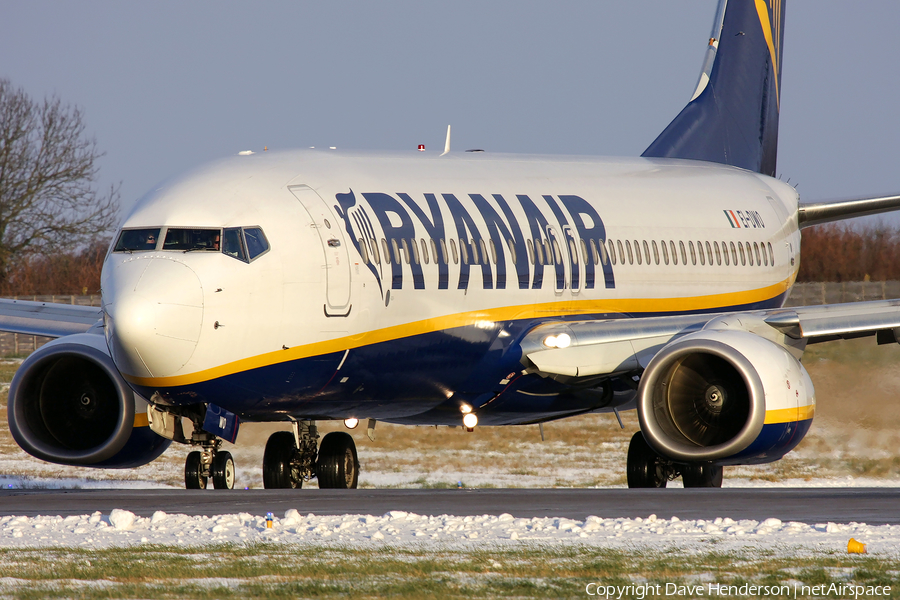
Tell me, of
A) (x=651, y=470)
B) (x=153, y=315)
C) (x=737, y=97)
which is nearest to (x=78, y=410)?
(x=153, y=315)

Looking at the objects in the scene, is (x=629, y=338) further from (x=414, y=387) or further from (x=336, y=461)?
(x=336, y=461)

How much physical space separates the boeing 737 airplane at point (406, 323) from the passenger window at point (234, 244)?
0.02 m

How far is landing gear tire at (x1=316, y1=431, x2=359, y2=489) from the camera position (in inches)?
773

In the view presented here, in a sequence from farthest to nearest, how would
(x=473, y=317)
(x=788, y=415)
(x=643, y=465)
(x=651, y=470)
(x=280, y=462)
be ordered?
(x=651, y=470)
(x=643, y=465)
(x=280, y=462)
(x=473, y=317)
(x=788, y=415)

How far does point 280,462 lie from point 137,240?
17.4ft

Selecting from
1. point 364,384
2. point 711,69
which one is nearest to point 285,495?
point 364,384

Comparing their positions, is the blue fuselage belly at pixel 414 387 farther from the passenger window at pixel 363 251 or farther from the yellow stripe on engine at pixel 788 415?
the yellow stripe on engine at pixel 788 415

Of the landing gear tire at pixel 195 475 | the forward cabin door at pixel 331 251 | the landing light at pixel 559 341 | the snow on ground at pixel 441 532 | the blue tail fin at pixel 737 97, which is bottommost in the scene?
the landing gear tire at pixel 195 475

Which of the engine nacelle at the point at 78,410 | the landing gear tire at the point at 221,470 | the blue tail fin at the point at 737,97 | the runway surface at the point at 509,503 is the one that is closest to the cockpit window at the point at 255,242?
the runway surface at the point at 509,503

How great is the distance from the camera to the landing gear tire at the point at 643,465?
2116cm

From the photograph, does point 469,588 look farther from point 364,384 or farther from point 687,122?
point 687,122

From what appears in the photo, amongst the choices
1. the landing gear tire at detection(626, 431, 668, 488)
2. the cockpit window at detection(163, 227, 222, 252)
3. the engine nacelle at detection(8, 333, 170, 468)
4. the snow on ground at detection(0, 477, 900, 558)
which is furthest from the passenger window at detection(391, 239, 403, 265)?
the landing gear tire at detection(626, 431, 668, 488)

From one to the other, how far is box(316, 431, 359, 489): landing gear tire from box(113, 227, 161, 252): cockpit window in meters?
5.27

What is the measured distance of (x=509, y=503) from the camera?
46.8ft
